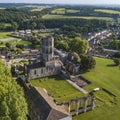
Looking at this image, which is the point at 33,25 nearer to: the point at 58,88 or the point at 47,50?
the point at 47,50

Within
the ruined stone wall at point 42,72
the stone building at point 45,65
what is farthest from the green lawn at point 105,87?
the stone building at point 45,65

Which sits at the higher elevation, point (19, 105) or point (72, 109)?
point (19, 105)

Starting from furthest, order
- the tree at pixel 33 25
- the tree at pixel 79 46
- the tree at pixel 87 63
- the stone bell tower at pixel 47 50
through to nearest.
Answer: the tree at pixel 33 25 < the tree at pixel 79 46 < the tree at pixel 87 63 < the stone bell tower at pixel 47 50

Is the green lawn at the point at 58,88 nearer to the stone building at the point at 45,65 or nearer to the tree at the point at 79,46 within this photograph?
the stone building at the point at 45,65

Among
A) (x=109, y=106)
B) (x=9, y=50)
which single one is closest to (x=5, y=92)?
(x=109, y=106)

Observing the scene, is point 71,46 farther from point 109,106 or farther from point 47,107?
point 47,107

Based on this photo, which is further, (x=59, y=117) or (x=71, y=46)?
(x=71, y=46)

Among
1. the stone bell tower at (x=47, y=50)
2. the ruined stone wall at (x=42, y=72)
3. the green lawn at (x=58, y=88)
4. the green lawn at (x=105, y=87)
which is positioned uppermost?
the stone bell tower at (x=47, y=50)
